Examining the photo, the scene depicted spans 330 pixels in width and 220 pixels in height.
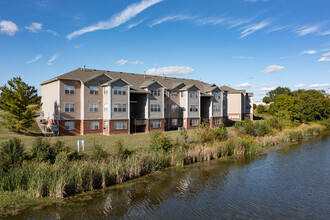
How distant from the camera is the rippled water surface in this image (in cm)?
1225

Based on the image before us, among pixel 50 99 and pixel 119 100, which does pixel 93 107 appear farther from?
pixel 50 99

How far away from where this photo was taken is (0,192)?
14.0 meters

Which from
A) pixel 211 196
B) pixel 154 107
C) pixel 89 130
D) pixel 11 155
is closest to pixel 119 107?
pixel 89 130

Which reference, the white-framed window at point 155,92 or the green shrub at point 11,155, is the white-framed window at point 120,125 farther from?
the green shrub at point 11,155

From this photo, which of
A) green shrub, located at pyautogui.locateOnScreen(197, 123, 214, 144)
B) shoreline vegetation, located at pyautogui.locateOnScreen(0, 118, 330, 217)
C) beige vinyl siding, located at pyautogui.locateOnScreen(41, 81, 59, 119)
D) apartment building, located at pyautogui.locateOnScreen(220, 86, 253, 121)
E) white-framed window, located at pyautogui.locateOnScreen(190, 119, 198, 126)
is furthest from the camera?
apartment building, located at pyautogui.locateOnScreen(220, 86, 253, 121)

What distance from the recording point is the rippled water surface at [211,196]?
12.2m

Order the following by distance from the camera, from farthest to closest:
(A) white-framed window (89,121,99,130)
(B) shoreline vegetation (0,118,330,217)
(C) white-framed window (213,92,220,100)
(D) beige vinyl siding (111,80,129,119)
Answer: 1. (C) white-framed window (213,92,220,100)
2. (D) beige vinyl siding (111,80,129,119)
3. (A) white-framed window (89,121,99,130)
4. (B) shoreline vegetation (0,118,330,217)

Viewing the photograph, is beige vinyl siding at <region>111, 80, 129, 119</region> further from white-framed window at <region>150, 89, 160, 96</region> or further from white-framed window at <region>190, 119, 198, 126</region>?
white-framed window at <region>190, 119, 198, 126</region>

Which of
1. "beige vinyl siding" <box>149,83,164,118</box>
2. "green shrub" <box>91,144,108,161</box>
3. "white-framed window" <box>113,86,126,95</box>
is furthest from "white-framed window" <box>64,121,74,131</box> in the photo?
"green shrub" <box>91,144,108,161</box>

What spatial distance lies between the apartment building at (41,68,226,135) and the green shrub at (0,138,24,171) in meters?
17.3

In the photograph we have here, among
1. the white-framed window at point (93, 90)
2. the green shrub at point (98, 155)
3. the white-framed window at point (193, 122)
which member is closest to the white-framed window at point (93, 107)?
the white-framed window at point (93, 90)

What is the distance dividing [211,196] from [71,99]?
27.3m

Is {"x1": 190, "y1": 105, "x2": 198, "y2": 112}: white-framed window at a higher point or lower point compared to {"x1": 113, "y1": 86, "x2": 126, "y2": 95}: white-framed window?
lower

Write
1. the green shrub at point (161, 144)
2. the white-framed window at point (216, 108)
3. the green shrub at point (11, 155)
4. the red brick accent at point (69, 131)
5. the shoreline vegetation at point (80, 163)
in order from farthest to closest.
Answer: the white-framed window at point (216, 108)
the red brick accent at point (69, 131)
the green shrub at point (161, 144)
the green shrub at point (11, 155)
the shoreline vegetation at point (80, 163)
